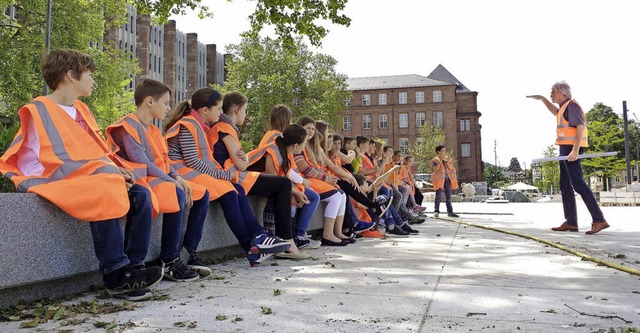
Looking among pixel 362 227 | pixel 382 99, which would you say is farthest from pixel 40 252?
pixel 382 99

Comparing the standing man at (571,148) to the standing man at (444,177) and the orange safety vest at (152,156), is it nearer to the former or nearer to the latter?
the standing man at (444,177)

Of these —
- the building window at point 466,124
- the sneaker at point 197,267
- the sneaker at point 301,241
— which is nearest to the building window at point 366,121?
the building window at point 466,124

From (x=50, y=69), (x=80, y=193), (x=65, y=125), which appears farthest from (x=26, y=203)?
(x=50, y=69)

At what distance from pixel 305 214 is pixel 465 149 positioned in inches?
2829

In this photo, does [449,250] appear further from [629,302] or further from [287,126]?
[629,302]

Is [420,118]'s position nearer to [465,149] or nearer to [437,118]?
[437,118]

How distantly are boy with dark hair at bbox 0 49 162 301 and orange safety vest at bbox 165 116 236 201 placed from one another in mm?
1048

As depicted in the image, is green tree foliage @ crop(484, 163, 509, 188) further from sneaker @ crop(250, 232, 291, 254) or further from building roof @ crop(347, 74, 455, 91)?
sneaker @ crop(250, 232, 291, 254)

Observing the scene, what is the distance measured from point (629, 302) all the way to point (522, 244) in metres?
3.49

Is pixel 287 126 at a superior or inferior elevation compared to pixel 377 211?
superior

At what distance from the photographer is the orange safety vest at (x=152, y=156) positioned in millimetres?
3770

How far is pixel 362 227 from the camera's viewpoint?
7.71m

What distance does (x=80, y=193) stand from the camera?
9.95 feet

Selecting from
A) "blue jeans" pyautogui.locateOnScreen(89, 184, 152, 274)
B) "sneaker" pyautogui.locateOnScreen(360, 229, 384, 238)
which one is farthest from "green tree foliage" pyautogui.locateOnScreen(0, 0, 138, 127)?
"blue jeans" pyautogui.locateOnScreen(89, 184, 152, 274)
